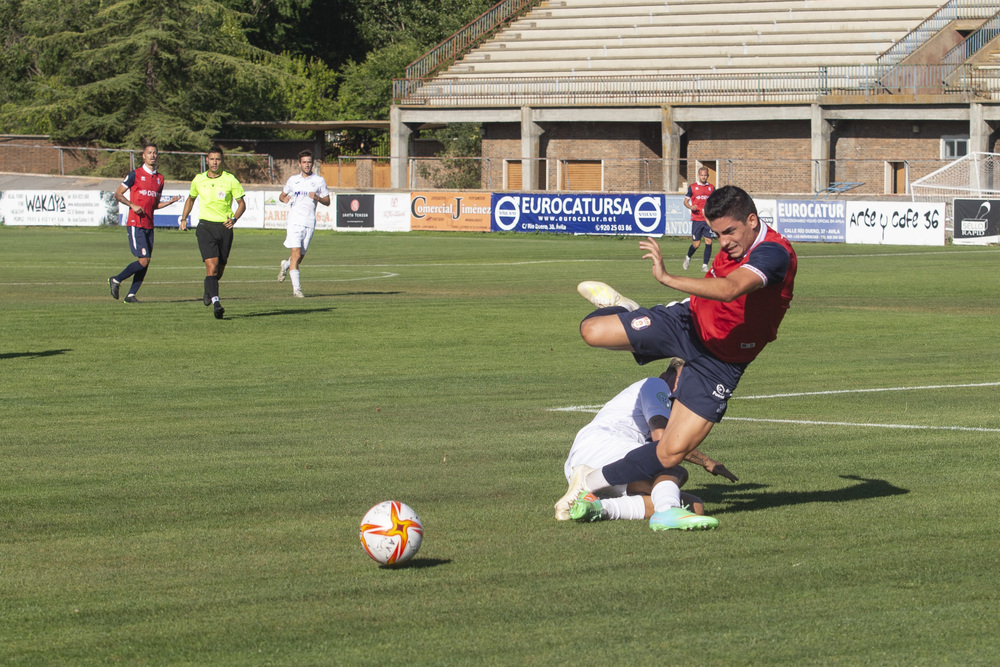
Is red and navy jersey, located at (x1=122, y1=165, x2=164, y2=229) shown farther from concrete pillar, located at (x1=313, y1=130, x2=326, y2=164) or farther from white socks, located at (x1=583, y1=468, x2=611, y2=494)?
concrete pillar, located at (x1=313, y1=130, x2=326, y2=164)

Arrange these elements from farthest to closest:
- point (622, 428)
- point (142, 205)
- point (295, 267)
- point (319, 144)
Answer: point (319, 144), point (295, 267), point (142, 205), point (622, 428)

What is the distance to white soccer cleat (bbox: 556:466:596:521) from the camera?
7.16 metres

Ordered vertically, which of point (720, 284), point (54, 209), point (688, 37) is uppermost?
point (688, 37)

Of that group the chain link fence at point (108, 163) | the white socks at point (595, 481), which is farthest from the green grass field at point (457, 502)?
the chain link fence at point (108, 163)

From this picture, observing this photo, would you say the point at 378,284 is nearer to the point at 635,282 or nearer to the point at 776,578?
the point at 635,282

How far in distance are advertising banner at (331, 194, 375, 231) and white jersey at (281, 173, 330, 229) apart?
2647 cm

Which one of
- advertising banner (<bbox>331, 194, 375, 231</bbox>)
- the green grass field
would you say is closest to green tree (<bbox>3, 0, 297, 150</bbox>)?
advertising banner (<bbox>331, 194, 375, 231</bbox>)

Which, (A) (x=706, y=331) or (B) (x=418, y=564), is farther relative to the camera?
(A) (x=706, y=331)

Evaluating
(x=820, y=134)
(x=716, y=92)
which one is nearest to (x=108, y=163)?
(x=716, y=92)

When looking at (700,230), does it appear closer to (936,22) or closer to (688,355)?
(688,355)

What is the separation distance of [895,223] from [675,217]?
22.5 ft

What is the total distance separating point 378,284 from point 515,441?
611 inches

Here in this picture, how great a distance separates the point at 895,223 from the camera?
128ft

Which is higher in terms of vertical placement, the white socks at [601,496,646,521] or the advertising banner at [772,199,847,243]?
the advertising banner at [772,199,847,243]
